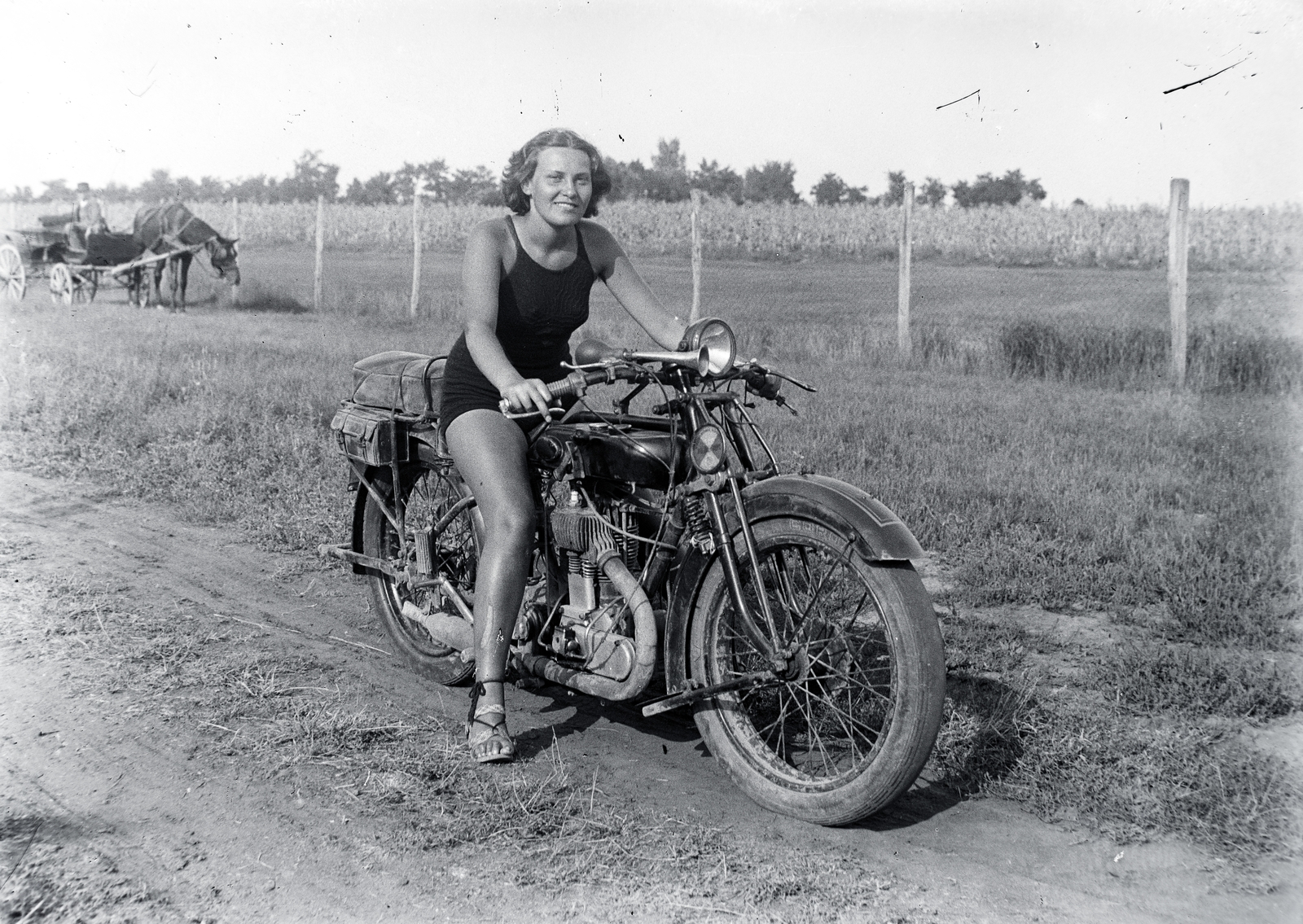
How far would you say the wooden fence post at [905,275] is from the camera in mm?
12477

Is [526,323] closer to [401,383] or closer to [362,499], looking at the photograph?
[401,383]

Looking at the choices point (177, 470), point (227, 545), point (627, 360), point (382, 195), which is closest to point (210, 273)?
point (382, 195)

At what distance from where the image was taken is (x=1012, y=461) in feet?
24.5

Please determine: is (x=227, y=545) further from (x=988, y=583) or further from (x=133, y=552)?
(x=988, y=583)

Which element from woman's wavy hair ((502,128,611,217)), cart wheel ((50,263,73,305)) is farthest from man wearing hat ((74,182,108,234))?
woman's wavy hair ((502,128,611,217))

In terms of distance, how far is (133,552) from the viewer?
6168mm

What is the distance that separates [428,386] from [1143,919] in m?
3.19

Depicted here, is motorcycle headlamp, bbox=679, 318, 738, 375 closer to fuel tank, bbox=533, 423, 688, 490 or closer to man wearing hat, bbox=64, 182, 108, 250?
fuel tank, bbox=533, 423, 688, 490

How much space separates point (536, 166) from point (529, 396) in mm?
959

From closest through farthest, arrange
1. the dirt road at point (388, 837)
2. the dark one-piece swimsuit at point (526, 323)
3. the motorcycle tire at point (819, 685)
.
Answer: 1. the dirt road at point (388, 837)
2. the motorcycle tire at point (819, 685)
3. the dark one-piece swimsuit at point (526, 323)

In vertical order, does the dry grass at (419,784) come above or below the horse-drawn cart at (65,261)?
below

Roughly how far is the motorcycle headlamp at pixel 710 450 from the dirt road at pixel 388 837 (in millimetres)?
1032

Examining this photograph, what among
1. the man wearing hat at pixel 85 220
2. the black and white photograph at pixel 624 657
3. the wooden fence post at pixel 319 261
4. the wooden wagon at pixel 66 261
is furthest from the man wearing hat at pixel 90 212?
the black and white photograph at pixel 624 657

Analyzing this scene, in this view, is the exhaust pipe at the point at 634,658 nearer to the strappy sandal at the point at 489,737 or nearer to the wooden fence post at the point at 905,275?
the strappy sandal at the point at 489,737
